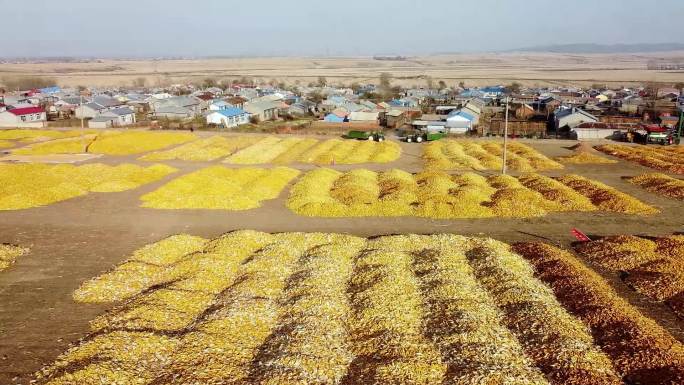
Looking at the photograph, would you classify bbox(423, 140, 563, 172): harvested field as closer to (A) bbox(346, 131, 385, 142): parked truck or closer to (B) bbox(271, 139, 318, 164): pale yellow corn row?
(A) bbox(346, 131, 385, 142): parked truck

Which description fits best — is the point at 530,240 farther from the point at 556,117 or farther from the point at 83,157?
the point at 556,117

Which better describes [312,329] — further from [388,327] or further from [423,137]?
[423,137]

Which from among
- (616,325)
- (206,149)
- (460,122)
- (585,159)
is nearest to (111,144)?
(206,149)

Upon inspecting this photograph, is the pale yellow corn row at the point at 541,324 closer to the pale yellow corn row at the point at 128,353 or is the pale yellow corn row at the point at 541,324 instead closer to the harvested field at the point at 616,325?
the harvested field at the point at 616,325

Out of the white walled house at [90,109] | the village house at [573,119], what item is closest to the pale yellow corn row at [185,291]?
the village house at [573,119]

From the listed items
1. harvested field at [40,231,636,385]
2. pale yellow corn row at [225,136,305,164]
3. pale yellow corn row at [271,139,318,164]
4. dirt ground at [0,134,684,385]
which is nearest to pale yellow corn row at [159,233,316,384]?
harvested field at [40,231,636,385]

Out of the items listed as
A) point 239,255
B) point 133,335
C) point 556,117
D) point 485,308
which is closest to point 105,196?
point 239,255
